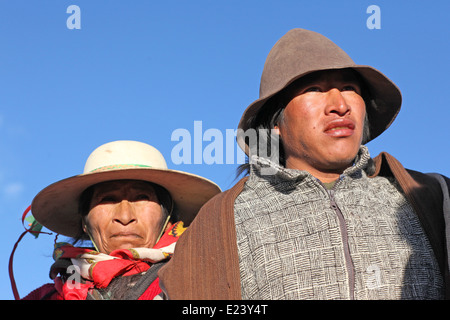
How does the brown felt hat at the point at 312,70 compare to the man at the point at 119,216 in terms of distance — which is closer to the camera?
the brown felt hat at the point at 312,70

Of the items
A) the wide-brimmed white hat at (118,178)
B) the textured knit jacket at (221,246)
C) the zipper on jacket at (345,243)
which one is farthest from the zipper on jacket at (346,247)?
the wide-brimmed white hat at (118,178)

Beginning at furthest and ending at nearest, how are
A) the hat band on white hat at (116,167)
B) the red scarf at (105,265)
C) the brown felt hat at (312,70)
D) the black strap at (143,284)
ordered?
the hat band on white hat at (116,167)
the red scarf at (105,265)
the black strap at (143,284)
the brown felt hat at (312,70)

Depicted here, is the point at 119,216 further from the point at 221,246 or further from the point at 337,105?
the point at 337,105

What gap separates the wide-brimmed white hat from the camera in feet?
16.2

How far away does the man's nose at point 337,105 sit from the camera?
4.14m

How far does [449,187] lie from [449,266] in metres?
0.54

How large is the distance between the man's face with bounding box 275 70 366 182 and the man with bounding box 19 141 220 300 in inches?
42.6

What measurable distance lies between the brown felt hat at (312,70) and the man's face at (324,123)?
11cm

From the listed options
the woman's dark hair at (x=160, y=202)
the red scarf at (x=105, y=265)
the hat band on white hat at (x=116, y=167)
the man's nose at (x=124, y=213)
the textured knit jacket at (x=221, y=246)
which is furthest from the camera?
the woman's dark hair at (x=160, y=202)

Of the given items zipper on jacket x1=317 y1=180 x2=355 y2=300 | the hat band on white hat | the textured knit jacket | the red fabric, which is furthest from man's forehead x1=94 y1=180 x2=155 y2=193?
zipper on jacket x1=317 y1=180 x2=355 y2=300

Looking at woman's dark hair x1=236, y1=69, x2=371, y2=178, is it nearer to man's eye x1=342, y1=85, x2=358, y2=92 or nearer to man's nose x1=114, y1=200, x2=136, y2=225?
→ man's eye x1=342, y1=85, x2=358, y2=92

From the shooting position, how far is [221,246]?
3711 millimetres

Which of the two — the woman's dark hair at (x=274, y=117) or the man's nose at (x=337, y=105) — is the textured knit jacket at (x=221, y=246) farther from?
the woman's dark hair at (x=274, y=117)
